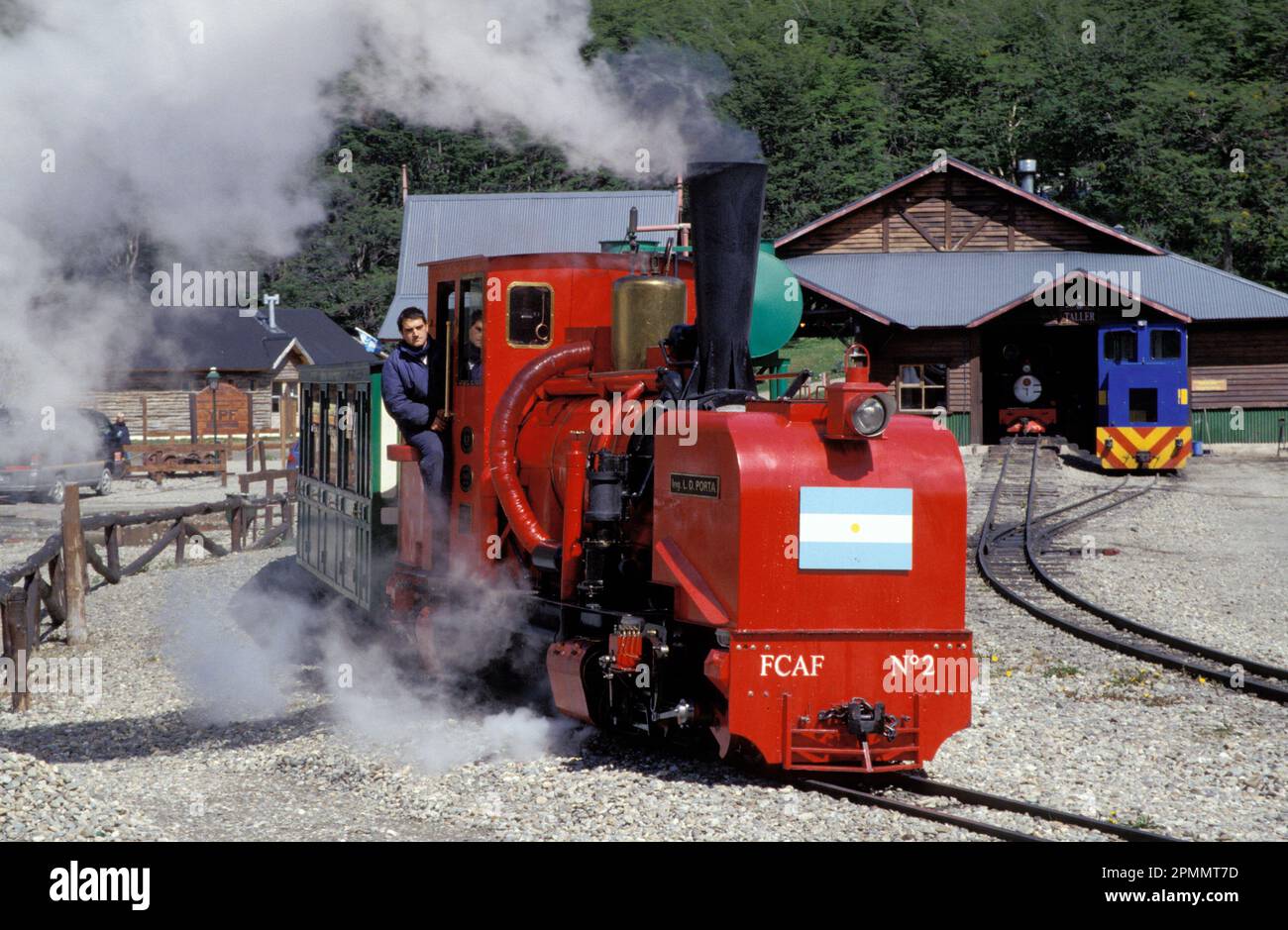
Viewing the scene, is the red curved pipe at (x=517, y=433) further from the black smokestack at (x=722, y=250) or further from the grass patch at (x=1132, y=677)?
the grass patch at (x=1132, y=677)

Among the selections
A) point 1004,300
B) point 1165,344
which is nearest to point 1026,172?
point 1004,300

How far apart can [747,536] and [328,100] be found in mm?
5193

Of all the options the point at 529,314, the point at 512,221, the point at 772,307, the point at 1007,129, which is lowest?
the point at 529,314

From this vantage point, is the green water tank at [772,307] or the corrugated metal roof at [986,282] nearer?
the green water tank at [772,307]

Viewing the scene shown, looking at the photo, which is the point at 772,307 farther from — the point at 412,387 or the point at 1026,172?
the point at 1026,172

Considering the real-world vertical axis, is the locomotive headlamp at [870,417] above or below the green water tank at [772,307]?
below

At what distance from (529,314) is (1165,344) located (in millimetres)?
26261

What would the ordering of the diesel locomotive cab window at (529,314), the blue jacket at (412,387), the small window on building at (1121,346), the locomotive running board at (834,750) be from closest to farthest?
the locomotive running board at (834,750) < the diesel locomotive cab window at (529,314) < the blue jacket at (412,387) < the small window on building at (1121,346)

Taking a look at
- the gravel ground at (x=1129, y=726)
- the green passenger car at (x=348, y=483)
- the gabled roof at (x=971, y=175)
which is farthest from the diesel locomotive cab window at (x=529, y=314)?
the gabled roof at (x=971, y=175)

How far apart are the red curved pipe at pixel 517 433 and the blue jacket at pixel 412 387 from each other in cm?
113

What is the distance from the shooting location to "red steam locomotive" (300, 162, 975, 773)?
24.5 ft

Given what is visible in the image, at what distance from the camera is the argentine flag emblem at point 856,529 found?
7512 millimetres

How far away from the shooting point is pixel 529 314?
967 cm
